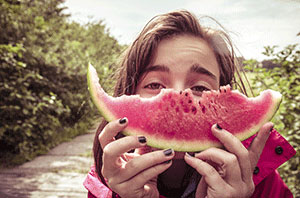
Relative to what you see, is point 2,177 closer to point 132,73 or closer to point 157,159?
point 132,73

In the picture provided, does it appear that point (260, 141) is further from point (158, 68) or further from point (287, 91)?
point (287, 91)

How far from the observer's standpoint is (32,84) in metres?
5.55

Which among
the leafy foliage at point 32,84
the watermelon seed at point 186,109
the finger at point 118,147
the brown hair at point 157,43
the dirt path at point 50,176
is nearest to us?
the finger at point 118,147

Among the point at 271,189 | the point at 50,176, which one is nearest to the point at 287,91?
the point at 271,189

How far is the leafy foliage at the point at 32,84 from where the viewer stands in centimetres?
458

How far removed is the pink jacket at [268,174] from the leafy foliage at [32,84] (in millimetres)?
1719

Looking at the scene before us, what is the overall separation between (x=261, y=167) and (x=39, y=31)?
5.68m

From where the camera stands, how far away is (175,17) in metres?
1.93

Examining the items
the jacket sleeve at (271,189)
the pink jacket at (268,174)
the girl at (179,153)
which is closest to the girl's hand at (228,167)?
the girl at (179,153)

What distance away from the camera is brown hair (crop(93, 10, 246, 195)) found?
70.0 inches

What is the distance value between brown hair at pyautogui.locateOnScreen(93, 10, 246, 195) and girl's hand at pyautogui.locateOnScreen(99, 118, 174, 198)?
726mm

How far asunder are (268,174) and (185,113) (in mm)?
772

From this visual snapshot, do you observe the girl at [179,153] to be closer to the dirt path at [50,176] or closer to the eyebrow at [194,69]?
the eyebrow at [194,69]

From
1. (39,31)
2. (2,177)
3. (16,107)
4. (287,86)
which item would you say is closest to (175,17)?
(287,86)
